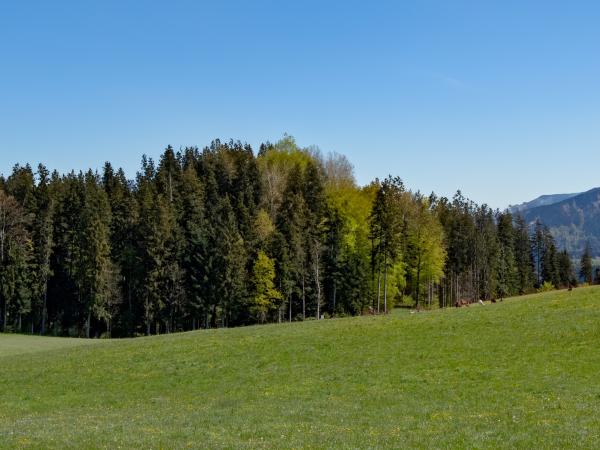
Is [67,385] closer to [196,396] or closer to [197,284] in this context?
[196,396]

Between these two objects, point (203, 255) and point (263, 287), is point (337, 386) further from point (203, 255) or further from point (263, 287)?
point (203, 255)

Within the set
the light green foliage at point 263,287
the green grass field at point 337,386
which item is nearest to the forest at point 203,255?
the light green foliage at point 263,287

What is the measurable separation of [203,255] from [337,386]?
70.2 metres

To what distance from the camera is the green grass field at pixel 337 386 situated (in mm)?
19000

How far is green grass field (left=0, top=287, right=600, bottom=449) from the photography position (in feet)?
62.3

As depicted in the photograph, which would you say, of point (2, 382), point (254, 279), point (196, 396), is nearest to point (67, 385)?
point (2, 382)

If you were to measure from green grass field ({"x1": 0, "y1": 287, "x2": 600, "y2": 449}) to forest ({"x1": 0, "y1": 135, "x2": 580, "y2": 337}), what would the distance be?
40156 mm

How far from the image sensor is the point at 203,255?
98.8 meters

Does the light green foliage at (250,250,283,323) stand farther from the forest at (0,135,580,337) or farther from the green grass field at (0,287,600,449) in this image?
the green grass field at (0,287,600,449)

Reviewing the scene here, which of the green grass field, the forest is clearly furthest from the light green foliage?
the green grass field

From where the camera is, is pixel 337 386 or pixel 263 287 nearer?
pixel 337 386

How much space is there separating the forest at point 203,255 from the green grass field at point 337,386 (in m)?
40.2

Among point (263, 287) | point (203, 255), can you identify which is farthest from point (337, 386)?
point (203, 255)

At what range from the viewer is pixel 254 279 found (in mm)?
93562
